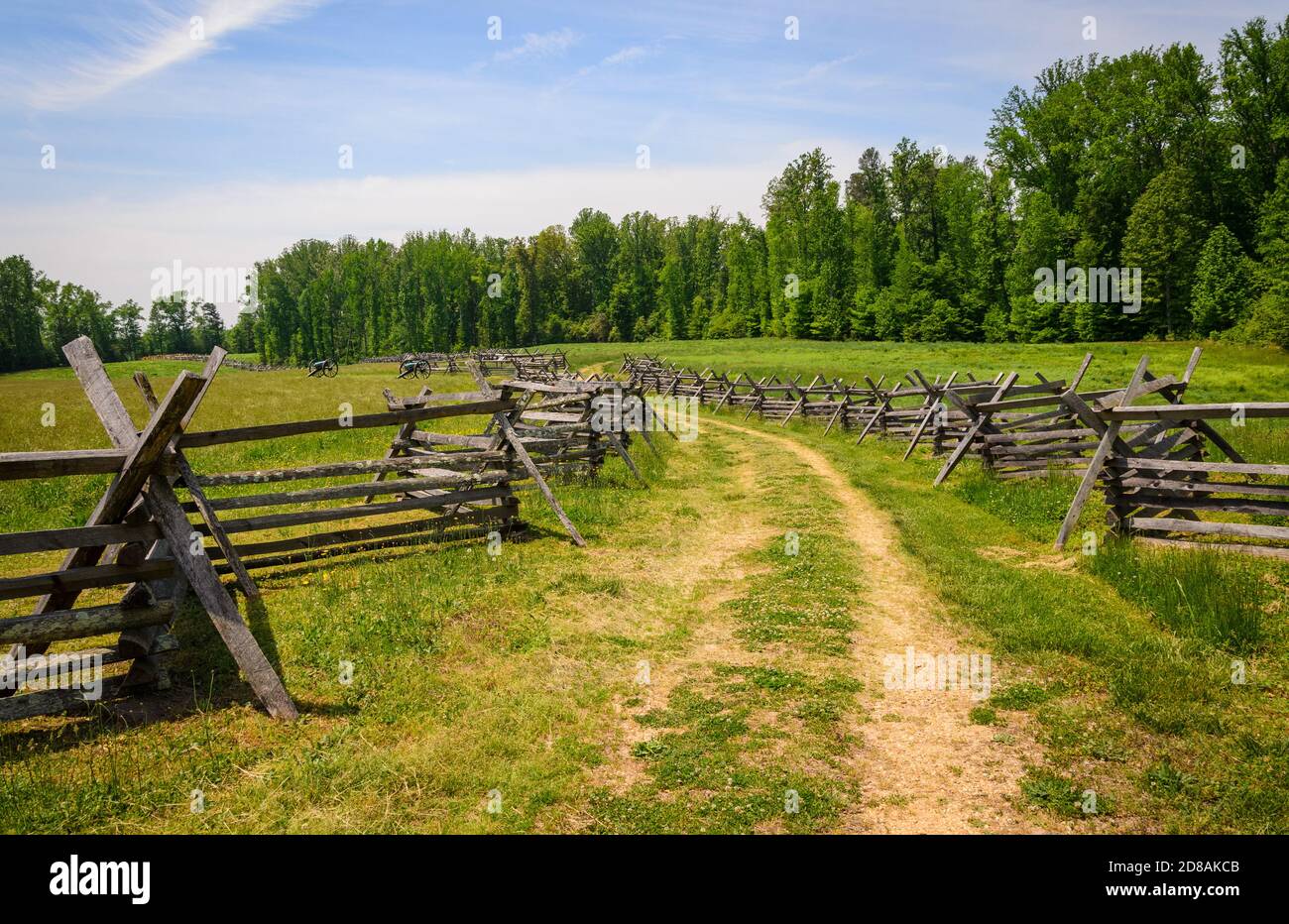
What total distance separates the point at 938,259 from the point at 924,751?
66243mm

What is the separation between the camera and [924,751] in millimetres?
5035

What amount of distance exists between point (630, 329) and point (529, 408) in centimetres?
8100

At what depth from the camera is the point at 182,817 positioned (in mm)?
4125

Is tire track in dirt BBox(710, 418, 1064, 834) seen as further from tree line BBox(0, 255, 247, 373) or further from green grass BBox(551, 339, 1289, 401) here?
tree line BBox(0, 255, 247, 373)

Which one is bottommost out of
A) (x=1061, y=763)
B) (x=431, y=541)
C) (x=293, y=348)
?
(x=1061, y=763)

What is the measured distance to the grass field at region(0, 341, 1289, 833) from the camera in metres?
4.30

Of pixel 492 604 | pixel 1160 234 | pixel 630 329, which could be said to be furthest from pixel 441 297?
pixel 492 604

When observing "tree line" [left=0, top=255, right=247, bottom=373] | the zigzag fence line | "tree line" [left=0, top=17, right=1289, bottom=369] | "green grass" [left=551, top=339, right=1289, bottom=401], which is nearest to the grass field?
the zigzag fence line

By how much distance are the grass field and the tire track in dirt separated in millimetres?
24

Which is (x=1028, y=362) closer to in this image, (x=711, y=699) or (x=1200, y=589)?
(x=1200, y=589)

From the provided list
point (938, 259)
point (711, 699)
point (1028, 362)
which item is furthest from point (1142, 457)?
point (938, 259)

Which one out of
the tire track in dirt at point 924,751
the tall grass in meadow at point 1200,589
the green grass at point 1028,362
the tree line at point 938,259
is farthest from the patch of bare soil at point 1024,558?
the tree line at point 938,259

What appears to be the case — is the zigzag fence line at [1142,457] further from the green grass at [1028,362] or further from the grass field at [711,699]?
the green grass at [1028,362]
